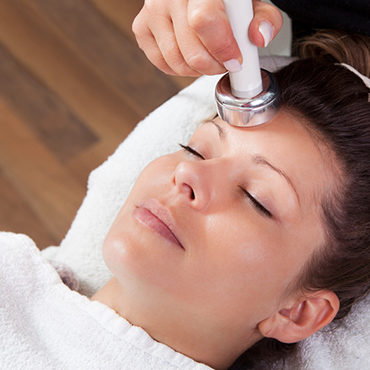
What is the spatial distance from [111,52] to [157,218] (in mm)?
1441

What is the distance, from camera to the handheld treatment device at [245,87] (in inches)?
33.1

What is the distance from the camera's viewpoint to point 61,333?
1182mm

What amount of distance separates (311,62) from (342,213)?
32 centimetres

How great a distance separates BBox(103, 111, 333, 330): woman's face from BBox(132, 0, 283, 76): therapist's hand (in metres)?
0.18

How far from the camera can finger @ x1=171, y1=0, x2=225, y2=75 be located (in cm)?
90

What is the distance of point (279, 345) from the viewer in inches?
51.0

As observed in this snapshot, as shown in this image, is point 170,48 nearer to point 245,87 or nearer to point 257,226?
point 245,87

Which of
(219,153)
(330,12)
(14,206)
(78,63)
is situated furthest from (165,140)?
(78,63)

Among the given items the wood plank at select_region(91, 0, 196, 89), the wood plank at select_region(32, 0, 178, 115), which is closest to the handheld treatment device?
the wood plank at select_region(32, 0, 178, 115)

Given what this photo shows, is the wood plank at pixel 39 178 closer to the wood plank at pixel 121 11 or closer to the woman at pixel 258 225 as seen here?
the wood plank at pixel 121 11

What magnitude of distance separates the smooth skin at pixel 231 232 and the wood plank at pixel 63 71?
3.65ft

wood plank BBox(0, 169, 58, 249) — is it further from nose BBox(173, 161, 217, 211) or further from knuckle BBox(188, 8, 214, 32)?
knuckle BBox(188, 8, 214, 32)

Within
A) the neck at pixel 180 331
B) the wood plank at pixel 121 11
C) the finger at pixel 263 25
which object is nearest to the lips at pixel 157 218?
the neck at pixel 180 331

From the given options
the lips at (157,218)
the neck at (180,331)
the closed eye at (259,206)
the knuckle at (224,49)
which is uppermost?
the knuckle at (224,49)
